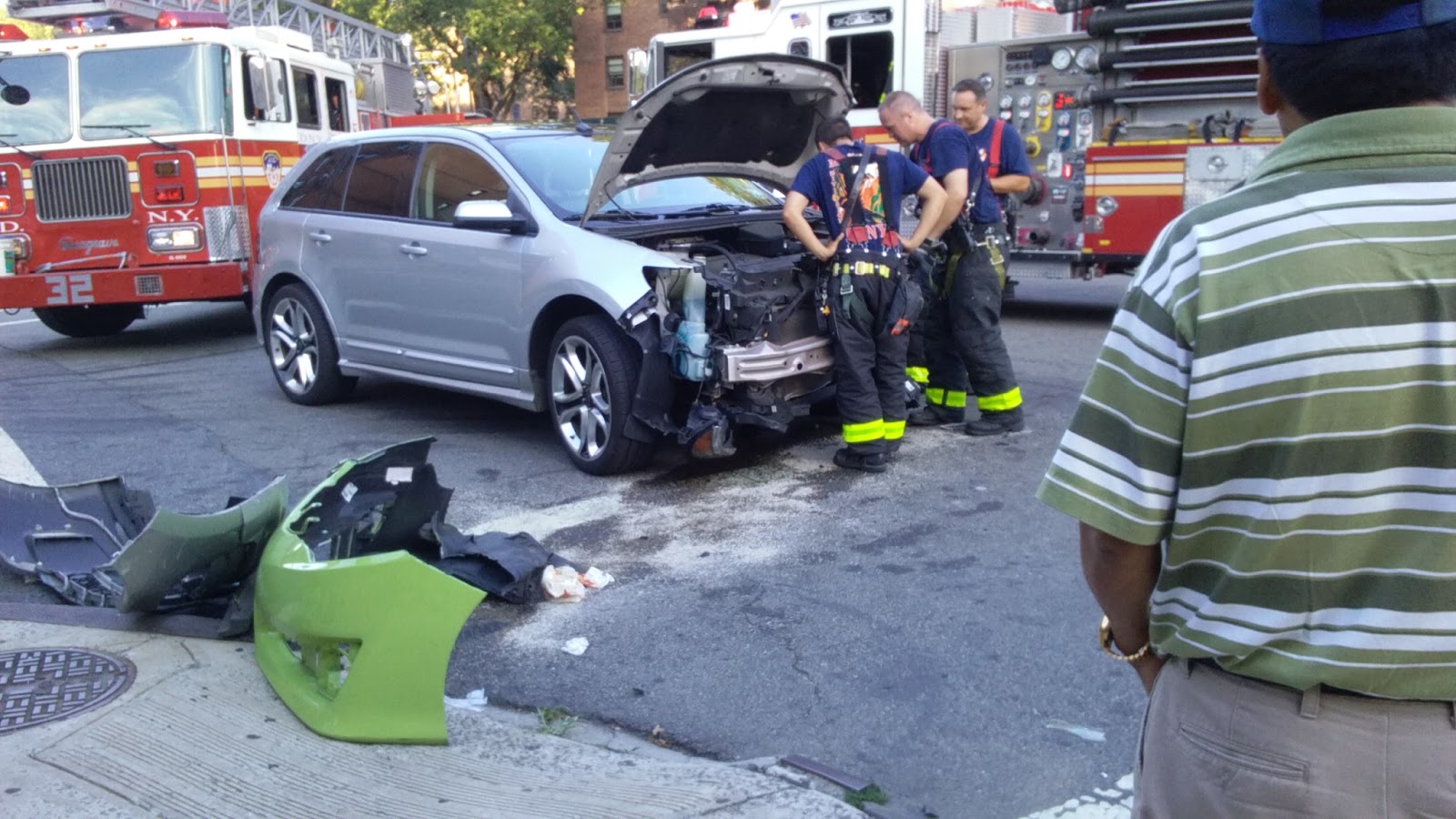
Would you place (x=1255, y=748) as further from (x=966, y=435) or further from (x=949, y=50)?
(x=949, y=50)

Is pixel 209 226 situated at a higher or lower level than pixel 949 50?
lower

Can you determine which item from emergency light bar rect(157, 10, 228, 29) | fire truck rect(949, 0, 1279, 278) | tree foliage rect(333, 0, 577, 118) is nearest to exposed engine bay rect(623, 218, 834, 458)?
fire truck rect(949, 0, 1279, 278)

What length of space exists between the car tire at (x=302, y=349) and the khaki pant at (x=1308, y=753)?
720 centimetres

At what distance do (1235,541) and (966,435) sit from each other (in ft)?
18.6

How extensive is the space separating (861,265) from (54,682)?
393 centimetres

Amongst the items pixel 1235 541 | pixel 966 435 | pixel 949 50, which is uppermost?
pixel 949 50

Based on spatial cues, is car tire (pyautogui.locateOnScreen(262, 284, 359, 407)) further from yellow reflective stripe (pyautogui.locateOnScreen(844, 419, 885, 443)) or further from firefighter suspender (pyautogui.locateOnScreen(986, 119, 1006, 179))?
firefighter suspender (pyautogui.locateOnScreen(986, 119, 1006, 179))

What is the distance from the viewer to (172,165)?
10.7m

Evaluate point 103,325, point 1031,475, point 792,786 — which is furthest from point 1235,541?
point 103,325

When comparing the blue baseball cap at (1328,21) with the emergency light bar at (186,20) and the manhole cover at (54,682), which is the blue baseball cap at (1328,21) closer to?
the manhole cover at (54,682)

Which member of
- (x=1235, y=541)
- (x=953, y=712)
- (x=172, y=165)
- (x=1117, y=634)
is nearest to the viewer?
(x=1235, y=541)

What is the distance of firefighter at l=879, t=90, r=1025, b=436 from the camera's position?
6.92 metres

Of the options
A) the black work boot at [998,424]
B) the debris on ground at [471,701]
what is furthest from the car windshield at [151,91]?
the debris on ground at [471,701]

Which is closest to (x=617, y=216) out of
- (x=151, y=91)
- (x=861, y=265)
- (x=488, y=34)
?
(x=861, y=265)
